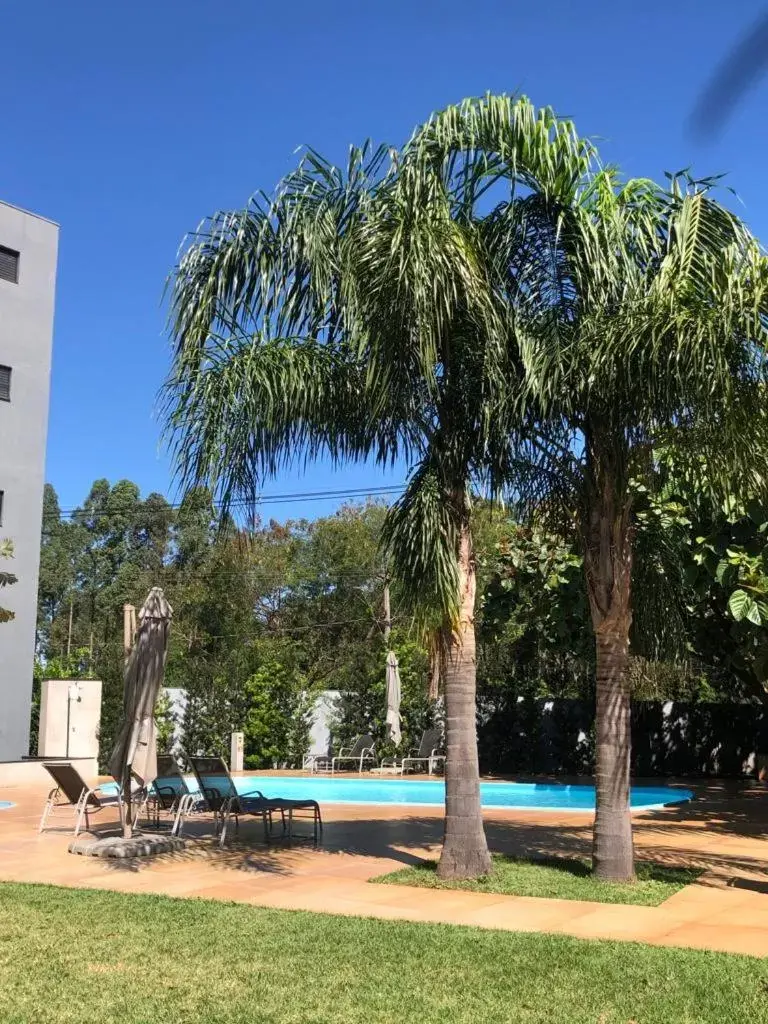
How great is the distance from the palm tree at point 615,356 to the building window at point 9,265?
18.0 meters

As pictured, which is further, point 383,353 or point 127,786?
point 127,786

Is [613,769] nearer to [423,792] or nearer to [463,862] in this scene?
[463,862]

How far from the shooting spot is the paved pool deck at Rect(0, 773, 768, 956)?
685 centimetres

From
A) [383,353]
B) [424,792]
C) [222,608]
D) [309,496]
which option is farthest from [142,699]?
[309,496]

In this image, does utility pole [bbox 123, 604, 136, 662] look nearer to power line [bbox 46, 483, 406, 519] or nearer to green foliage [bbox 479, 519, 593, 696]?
green foliage [bbox 479, 519, 593, 696]

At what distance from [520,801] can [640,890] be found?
9144 mm

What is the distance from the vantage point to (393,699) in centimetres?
2198

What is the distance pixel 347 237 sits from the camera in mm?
8234

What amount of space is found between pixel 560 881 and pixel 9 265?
66.8 feet

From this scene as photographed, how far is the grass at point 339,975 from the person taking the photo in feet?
15.8

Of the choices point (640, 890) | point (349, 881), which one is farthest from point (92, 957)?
point (640, 890)

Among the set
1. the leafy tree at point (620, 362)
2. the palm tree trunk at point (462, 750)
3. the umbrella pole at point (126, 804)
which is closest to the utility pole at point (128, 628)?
the umbrella pole at point (126, 804)

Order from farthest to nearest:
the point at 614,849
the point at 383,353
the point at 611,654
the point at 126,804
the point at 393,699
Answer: the point at 393,699 → the point at 126,804 → the point at 611,654 → the point at 614,849 → the point at 383,353

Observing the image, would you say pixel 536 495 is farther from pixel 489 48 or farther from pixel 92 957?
pixel 92 957
